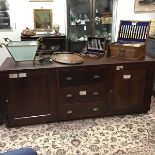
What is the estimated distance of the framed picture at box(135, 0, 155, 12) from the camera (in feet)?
15.2

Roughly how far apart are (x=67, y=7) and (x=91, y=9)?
476 millimetres

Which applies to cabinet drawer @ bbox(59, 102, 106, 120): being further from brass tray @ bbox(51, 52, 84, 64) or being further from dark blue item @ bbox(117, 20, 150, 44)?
dark blue item @ bbox(117, 20, 150, 44)

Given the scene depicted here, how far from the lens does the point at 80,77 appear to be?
8.59ft

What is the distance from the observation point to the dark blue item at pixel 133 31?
9.07 feet

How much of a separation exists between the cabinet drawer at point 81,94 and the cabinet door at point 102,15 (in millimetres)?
2050

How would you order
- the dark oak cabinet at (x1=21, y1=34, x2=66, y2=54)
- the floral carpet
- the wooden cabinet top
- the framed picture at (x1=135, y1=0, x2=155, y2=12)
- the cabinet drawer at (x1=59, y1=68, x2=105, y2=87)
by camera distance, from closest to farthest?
the floral carpet < the wooden cabinet top < the cabinet drawer at (x1=59, y1=68, x2=105, y2=87) < the dark oak cabinet at (x1=21, y1=34, x2=66, y2=54) < the framed picture at (x1=135, y1=0, x2=155, y2=12)

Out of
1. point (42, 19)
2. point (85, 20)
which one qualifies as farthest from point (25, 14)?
point (85, 20)

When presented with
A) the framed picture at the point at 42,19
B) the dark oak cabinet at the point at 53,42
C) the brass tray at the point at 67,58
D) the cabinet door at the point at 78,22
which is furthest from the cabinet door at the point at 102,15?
the brass tray at the point at 67,58

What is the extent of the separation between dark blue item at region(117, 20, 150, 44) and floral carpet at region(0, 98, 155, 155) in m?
1.05

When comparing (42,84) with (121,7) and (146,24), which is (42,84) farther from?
(121,7)

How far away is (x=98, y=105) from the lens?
2.81m

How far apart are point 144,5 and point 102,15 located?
100 cm

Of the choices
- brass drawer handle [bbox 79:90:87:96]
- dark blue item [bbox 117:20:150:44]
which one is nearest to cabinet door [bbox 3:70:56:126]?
brass drawer handle [bbox 79:90:87:96]

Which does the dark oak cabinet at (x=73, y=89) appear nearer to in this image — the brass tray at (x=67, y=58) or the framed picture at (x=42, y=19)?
the brass tray at (x=67, y=58)
